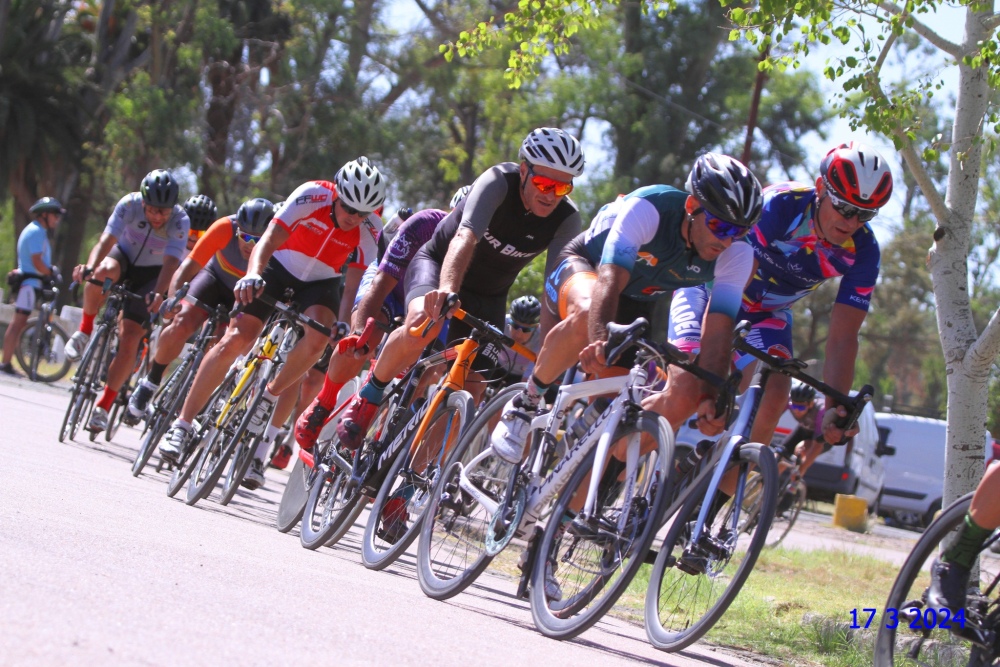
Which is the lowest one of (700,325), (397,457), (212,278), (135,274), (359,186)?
(397,457)

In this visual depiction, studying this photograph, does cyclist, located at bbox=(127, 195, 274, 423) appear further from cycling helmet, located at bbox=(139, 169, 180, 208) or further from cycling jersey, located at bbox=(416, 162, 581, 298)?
cycling jersey, located at bbox=(416, 162, 581, 298)

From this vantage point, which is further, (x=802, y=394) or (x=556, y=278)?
(x=802, y=394)

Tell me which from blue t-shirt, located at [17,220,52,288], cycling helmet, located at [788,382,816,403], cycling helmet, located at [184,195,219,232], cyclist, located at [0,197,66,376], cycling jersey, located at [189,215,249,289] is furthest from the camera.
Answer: blue t-shirt, located at [17,220,52,288]

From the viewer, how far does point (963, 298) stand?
8.09 m

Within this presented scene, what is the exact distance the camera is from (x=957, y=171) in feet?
27.7

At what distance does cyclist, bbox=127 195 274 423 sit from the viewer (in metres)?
10.2

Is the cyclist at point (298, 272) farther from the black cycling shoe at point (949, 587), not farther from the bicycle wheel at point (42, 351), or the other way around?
the bicycle wheel at point (42, 351)

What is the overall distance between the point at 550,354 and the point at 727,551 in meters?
1.54

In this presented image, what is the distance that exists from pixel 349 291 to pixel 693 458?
413 centimetres

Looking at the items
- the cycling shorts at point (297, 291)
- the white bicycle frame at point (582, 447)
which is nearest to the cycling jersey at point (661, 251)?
the white bicycle frame at point (582, 447)

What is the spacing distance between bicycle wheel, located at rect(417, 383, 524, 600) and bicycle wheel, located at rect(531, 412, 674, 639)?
474 mm

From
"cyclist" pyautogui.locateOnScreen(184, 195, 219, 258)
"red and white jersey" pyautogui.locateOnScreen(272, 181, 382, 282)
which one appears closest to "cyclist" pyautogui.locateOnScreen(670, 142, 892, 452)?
"red and white jersey" pyautogui.locateOnScreen(272, 181, 382, 282)

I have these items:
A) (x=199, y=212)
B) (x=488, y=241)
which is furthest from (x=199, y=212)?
(x=488, y=241)

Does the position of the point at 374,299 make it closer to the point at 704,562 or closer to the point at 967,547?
the point at 704,562
